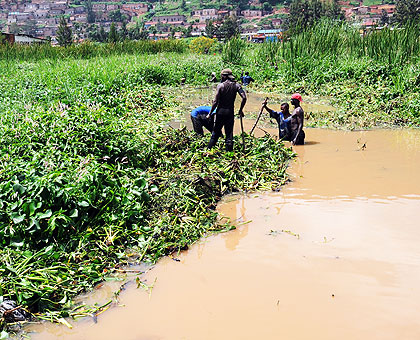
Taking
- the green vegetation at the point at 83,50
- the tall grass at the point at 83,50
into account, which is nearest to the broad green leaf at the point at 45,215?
the green vegetation at the point at 83,50

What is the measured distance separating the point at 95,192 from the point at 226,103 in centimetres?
340

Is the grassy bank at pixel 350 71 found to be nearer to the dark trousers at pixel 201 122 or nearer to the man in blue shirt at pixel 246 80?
the man in blue shirt at pixel 246 80

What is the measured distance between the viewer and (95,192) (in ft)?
14.7

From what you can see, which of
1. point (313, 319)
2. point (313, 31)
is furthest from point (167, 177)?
point (313, 31)

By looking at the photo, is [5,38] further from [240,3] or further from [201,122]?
[240,3]

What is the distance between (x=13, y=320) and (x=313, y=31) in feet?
57.2

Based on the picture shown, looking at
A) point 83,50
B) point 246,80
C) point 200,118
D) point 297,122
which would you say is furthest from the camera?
point 83,50

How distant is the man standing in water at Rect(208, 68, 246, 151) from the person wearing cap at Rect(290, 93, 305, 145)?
5.51 feet

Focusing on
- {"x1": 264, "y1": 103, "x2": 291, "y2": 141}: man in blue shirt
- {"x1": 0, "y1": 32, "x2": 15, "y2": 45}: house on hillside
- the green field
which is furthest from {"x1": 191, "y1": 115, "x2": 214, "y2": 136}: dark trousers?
{"x1": 0, "y1": 32, "x2": 15, "y2": 45}: house on hillside

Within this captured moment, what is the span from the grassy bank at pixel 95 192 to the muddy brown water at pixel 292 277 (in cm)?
25

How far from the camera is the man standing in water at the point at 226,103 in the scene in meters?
7.15

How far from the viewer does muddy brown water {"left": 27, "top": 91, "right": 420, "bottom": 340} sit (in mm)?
3291

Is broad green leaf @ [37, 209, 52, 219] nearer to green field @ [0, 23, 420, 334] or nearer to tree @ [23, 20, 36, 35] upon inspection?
green field @ [0, 23, 420, 334]

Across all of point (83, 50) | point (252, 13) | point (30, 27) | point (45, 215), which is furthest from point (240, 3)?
point (45, 215)
